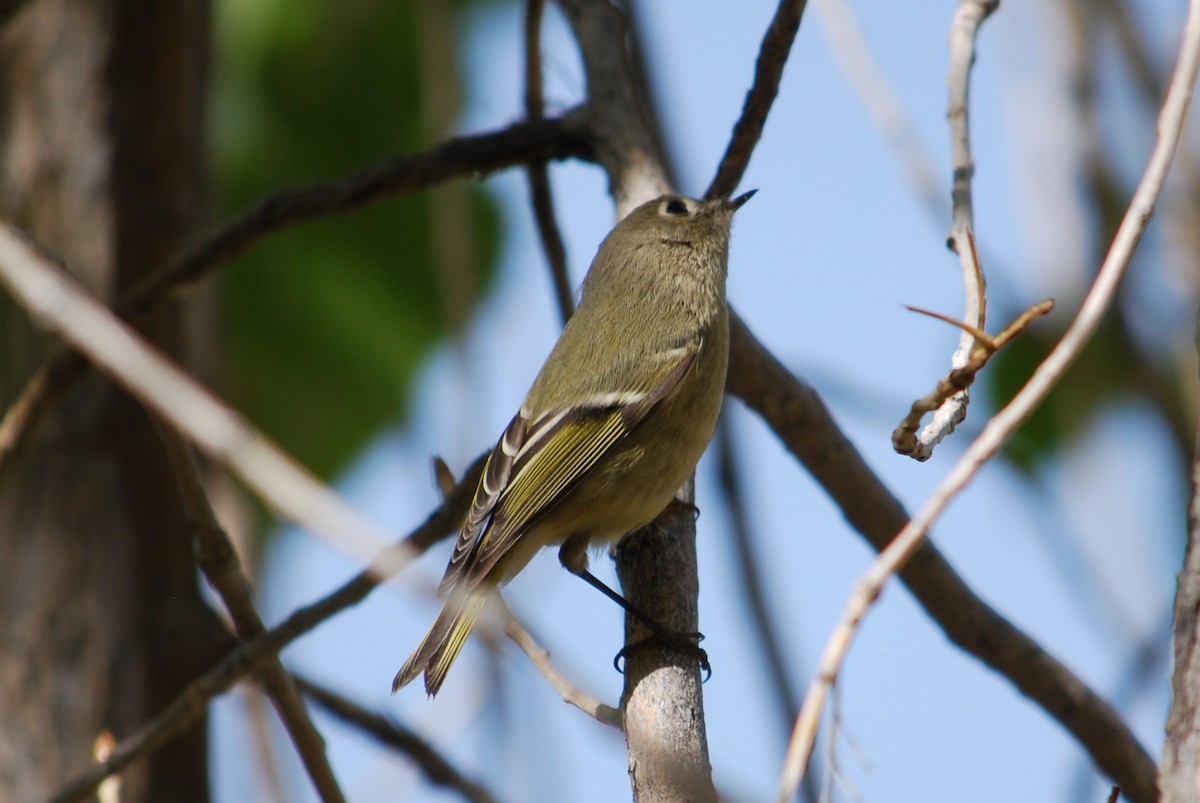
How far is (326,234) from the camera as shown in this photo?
3.41 m

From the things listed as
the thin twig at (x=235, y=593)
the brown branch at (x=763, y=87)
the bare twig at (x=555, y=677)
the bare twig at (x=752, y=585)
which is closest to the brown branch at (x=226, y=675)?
the thin twig at (x=235, y=593)

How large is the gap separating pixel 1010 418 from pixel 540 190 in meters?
1.65

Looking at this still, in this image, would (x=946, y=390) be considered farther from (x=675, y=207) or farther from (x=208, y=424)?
(x=675, y=207)

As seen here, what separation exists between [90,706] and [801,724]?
1903 mm

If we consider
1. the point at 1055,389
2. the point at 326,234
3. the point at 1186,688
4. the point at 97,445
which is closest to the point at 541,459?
the point at 97,445

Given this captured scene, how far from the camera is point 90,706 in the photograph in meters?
2.55

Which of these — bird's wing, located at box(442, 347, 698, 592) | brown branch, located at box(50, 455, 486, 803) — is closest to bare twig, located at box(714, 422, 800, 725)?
bird's wing, located at box(442, 347, 698, 592)

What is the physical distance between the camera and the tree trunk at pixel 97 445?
2.56 m

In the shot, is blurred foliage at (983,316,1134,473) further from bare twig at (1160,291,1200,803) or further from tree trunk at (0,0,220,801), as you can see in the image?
tree trunk at (0,0,220,801)

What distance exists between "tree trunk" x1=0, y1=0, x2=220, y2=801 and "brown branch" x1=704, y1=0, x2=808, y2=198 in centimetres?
122

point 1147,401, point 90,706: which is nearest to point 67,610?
point 90,706

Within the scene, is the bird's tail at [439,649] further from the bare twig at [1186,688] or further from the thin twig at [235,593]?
the bare twig at [1186,688]

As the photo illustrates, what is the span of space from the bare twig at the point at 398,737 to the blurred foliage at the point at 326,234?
884 mm

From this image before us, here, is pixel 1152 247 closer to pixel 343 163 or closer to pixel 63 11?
pixel 343 163
